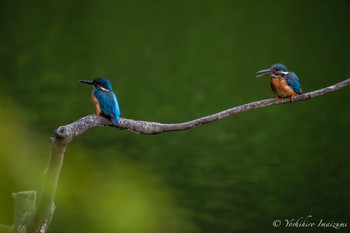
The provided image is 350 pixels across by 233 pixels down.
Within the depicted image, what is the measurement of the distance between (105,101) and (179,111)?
3.31m

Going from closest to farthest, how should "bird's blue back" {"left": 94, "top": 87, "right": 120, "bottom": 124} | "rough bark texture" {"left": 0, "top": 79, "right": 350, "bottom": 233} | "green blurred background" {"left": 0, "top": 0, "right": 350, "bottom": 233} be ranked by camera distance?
"rough bark texture" {"left": 0, "top": 79, "right": 350, "bottom": 233} < "bird's blue back" {"left": 94, "top": 87, "right": 120, "bottom": 124} < "green blurred background" {"left": 0, "top": 0, "right": 350, "bottom": 233}

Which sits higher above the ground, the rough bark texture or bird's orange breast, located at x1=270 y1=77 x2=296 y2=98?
bird's orange breast, located at x1=270 y1=77 x2=296 y2=98

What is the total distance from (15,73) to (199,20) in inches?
76.2

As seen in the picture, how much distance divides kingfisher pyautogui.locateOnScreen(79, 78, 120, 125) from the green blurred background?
A: 2.14 meters

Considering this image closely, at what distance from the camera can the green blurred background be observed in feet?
16.6

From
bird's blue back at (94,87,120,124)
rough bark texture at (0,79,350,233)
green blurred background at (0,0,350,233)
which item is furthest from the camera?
green blurred background at (0,0,350,233)

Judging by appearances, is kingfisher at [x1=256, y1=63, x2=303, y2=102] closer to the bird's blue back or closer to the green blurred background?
the bird's blue back

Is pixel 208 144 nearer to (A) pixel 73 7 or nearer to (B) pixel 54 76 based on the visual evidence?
(B) pixel 54 76

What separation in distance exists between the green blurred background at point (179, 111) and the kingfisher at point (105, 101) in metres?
2.14

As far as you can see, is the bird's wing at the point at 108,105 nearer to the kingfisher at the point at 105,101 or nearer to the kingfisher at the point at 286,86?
the kingfisher at the point at 105,101

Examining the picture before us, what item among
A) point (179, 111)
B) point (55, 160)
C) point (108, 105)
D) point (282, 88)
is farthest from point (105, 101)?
point (179, 111)

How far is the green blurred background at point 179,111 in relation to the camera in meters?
5.06

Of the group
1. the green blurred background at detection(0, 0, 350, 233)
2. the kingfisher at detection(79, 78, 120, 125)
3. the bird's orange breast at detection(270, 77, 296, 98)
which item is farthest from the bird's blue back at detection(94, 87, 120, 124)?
the green blurred background at detection(0, 0, 350, 233)

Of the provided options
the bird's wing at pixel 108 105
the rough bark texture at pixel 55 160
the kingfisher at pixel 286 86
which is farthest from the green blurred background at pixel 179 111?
the bird's wing at pixel 108 105
